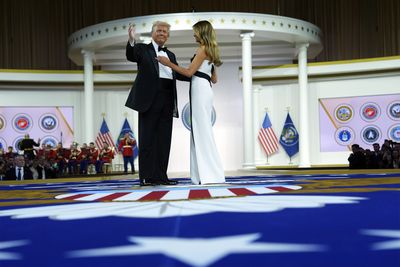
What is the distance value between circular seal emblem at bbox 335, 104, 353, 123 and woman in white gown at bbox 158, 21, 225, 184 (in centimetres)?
1463

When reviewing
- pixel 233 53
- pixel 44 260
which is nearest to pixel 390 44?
pixel 233 53

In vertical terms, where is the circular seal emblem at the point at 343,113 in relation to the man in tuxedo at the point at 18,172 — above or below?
above

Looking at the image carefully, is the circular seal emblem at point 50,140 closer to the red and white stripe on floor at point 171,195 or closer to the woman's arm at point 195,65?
the woman's arm at point 195,65

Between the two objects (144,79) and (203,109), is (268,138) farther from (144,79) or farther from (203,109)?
(144,79)

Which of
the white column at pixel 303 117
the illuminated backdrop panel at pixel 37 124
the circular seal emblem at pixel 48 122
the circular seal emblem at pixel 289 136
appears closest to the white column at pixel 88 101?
the illuminated backdrop panel at pixel 37 124

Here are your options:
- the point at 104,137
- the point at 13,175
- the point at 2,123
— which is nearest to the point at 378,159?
the point at 13,175

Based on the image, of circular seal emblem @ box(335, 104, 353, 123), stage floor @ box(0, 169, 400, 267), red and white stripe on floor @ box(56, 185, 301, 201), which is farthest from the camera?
circular seal emblem @ box(335, 104, 353, 123)

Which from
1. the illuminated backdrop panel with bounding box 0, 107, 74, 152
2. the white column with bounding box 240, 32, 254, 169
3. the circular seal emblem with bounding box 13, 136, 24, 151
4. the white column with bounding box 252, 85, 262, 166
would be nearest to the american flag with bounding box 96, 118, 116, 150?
the illuminated backdrop panel with bounding box 0, 107, 74, 152

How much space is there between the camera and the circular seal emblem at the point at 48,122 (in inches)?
807

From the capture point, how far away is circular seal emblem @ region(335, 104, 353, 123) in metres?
19.4

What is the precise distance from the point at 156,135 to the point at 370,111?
595 inches

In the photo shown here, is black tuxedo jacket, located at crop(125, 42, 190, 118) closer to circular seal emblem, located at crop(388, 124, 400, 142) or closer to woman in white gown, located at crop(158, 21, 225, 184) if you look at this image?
woman in white gown, located at crop(158, 21, 225, 184)

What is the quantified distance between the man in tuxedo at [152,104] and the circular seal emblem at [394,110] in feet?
49.4

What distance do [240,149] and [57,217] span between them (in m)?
18.5
